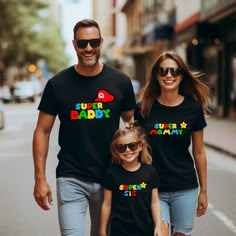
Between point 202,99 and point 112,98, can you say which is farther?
point 202,99

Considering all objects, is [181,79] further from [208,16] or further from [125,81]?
[208,16]

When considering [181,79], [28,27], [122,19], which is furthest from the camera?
[122,19]

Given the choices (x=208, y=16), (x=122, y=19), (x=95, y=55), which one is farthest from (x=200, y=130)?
(x=122, y=19)

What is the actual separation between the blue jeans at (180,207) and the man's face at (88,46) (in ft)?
3.30

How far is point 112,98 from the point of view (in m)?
4.15

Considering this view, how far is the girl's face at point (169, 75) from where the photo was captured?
4.28 meters

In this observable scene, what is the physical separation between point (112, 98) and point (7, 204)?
4.97m

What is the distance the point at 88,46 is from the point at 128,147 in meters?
0.70

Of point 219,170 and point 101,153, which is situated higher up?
point 101,153

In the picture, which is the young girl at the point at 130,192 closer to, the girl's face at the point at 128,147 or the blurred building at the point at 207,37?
the girl's face at the point at 128,147

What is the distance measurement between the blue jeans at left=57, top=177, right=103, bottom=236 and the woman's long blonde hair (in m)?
0.62

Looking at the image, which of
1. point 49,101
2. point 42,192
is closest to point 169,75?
point 49,101

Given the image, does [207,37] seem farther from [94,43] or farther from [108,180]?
[108,180]

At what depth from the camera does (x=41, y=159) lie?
4.26 meters
